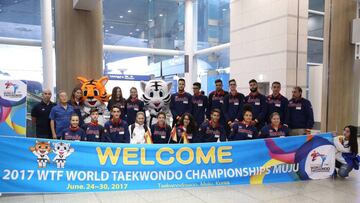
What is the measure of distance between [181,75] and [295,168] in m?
11.9

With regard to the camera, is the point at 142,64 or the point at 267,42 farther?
the point at 142,64

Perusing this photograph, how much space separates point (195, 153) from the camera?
4895mm

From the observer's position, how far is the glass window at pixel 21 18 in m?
12.7

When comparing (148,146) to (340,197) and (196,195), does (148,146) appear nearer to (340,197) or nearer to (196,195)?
(196,195)

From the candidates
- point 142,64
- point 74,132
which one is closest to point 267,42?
point 74,132

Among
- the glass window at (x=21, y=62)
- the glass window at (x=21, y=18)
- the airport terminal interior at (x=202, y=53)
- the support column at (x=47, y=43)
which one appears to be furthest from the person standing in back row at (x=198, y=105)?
the glass window at (x=21, y=18)

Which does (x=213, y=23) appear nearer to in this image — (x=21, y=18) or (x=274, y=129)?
(x=21, y=18)

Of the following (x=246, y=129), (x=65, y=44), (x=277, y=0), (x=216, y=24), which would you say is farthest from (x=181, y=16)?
(x=246, y=129)

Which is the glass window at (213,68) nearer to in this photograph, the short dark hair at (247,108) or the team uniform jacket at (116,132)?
the short dark hair at (247,108)

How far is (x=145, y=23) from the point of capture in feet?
53.0

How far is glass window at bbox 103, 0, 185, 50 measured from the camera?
1526cm

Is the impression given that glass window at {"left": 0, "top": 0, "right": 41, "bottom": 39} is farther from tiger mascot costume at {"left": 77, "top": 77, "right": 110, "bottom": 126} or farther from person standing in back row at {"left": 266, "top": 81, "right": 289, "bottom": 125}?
person standing in back row at {"left": 266, "top": 81, "right": 289, "bottom": 125}

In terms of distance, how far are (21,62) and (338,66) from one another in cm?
1092

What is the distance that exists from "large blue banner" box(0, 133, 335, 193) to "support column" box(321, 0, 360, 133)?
9.79 feet
